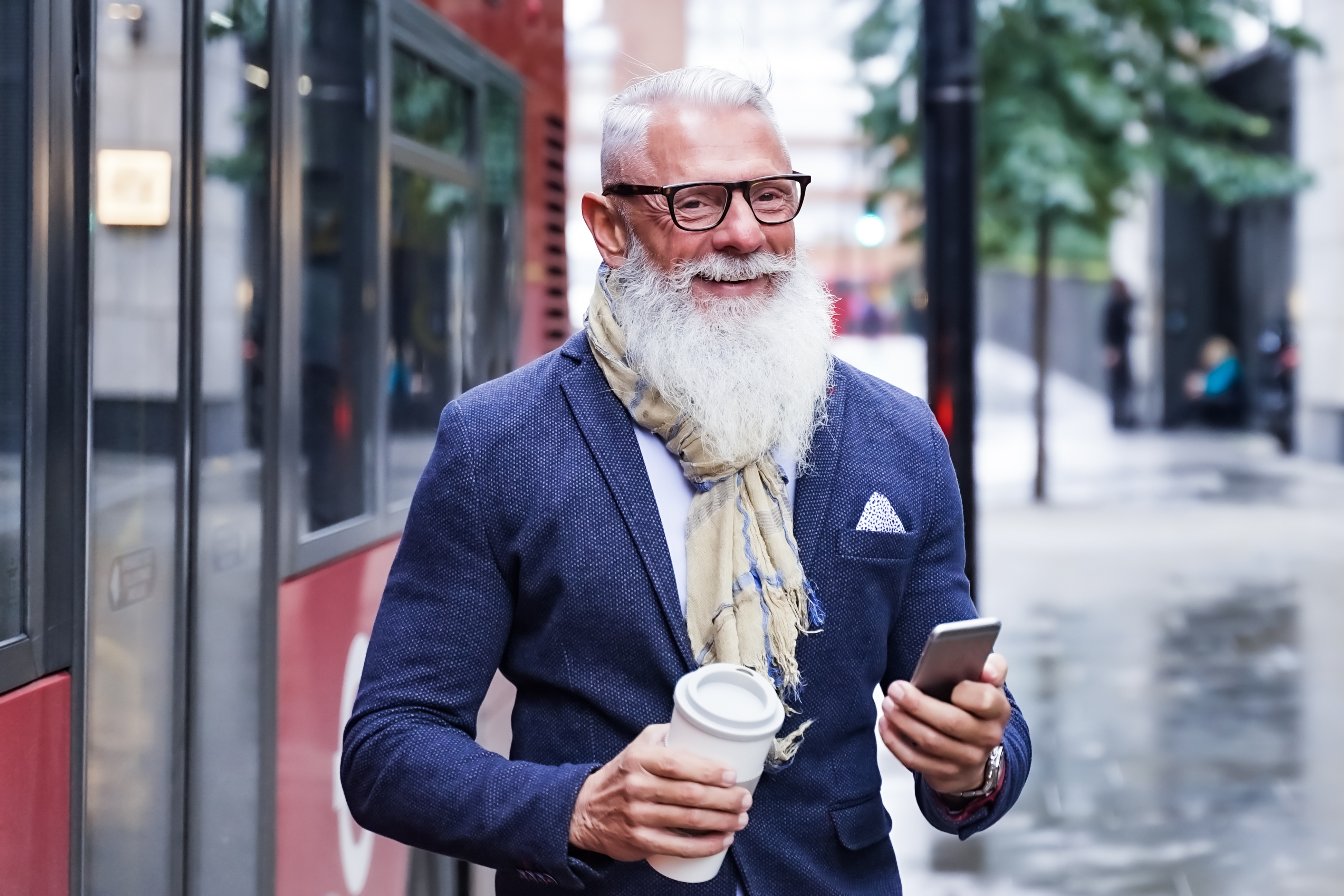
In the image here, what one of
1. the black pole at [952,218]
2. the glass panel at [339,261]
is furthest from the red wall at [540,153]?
the black pole at [952,218]

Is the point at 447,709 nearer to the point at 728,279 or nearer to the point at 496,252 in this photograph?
the point at 728,279

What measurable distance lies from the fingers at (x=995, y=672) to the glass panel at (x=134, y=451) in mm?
1338

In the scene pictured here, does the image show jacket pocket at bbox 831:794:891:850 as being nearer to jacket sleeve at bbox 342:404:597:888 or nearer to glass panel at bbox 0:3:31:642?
jacket sleeve at bbox 342:404:597:888

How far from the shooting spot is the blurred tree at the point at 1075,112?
1498 cm

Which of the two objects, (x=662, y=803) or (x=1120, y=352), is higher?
(x=1120, y=352)

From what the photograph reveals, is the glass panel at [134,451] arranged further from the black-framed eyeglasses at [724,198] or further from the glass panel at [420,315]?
the glass panel at [420,315]

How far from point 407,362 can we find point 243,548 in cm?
116

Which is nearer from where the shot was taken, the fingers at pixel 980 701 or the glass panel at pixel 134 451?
the fingers at pixel 980 701

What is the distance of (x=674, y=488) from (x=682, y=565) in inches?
4.2

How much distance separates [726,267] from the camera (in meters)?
1.94

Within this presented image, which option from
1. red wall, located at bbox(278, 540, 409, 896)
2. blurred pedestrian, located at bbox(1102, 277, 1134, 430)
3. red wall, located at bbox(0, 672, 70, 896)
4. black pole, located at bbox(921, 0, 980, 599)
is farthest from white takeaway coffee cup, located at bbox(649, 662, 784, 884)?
blurred pedestrian, located at bbox(1102, 277, 1134, 430)

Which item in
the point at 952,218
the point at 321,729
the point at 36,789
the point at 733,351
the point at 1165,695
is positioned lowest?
the point at 1165,695

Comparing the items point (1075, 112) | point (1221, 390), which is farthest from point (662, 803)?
point (1221, 390)

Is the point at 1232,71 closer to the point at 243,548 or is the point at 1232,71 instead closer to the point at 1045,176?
the point at 1045,176
